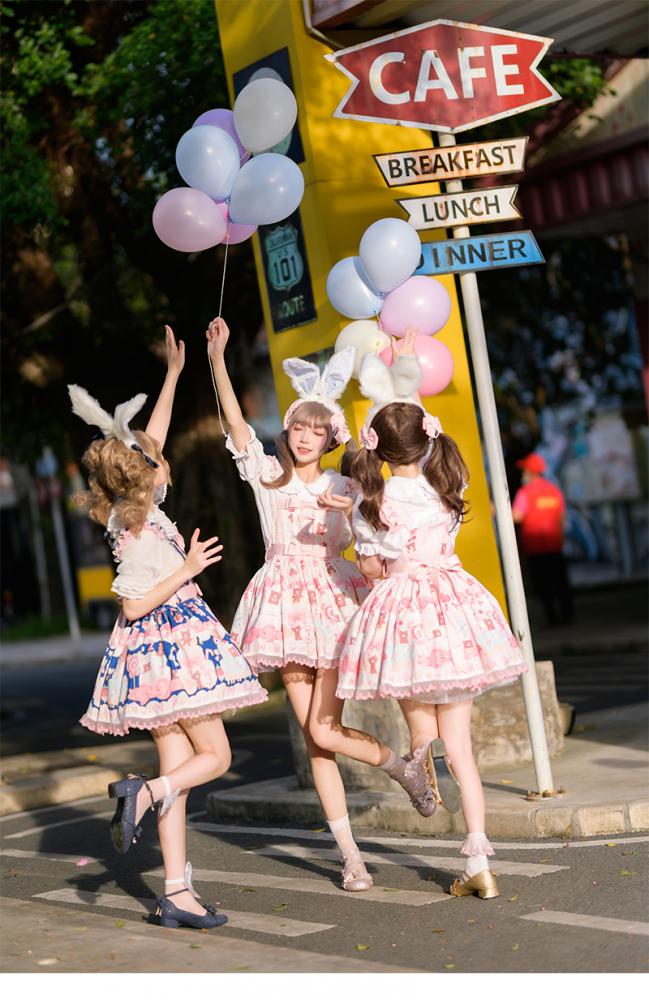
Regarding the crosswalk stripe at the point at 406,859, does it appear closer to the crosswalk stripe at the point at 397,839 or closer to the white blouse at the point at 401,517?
the crosswalk stripe at the point at 397,839

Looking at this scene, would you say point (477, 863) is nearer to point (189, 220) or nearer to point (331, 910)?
point (331, 910)

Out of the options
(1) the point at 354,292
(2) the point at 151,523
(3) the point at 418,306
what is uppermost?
(1) the point at 354,292

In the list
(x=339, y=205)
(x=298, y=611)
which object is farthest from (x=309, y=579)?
(x=339, y=205)

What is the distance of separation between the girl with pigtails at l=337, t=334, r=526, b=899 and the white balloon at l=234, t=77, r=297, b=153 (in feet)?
5.74

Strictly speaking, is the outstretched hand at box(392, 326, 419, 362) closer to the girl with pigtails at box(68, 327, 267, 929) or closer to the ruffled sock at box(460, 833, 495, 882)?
the girl with pigtails at box(68, 327, 267, 929)

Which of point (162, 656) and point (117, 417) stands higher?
point (117, 417)

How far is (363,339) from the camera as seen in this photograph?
7809 millimetres

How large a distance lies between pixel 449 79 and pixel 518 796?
347 centimetres

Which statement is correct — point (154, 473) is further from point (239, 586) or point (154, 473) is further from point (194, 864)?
point (239, 586)

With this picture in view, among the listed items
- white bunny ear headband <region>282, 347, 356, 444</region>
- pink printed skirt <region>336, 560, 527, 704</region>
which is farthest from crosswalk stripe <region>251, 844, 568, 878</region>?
white bunny ear headband <region>282, 347, 356, 444</region>

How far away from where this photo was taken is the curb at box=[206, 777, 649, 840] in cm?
702

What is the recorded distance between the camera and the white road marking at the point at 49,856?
26.6 feet

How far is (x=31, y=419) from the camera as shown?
18.4 meters

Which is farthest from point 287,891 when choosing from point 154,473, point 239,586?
point 239,586
